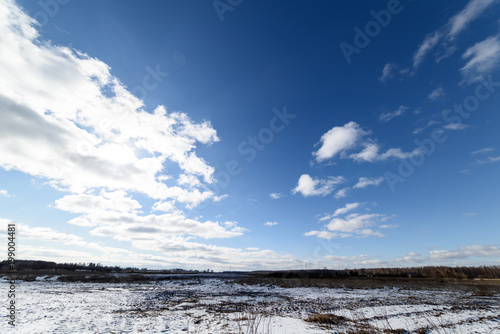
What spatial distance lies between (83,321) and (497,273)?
5281 inches

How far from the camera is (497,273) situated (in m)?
87.6

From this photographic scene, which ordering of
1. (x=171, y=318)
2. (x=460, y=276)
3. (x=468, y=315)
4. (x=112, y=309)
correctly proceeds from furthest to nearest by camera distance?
(x=460, y=276), (x=112, y=309), (x=468, y=315), (x=171, y=318)

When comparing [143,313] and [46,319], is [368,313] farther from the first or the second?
[46,319]

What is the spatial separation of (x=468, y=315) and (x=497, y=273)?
112 m

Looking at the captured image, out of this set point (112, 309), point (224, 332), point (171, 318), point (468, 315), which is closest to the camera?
point (224, 332)

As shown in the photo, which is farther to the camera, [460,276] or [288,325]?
[460,276]

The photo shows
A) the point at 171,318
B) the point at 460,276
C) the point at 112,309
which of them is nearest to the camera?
the point at 171,318

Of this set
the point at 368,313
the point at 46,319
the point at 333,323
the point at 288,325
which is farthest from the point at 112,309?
the point at 368,313

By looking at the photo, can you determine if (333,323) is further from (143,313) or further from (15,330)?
(15,330)

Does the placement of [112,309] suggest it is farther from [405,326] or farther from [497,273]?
[497,273]

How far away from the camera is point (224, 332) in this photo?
11812mm

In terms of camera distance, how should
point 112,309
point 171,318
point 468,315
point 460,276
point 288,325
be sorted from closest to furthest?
point 288,325, point 171,318, point 468,315, point 112,309, point 460,276

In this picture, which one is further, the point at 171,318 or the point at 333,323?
the point at 171,318

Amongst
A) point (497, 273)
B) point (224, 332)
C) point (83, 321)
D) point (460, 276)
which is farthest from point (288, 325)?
point (497, 273)
